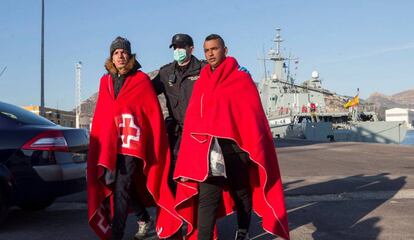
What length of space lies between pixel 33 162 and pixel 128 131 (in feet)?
4.69

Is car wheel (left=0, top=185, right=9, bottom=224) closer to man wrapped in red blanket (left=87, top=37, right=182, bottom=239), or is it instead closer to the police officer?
man wrapped in red blanket (left=87, top=37, right=182, bottom=239)

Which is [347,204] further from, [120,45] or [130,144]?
[120,45]

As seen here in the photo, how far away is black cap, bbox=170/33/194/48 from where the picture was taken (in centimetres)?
457

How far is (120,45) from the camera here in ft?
14.5

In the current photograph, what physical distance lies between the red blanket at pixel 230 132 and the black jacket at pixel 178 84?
1.85 feet

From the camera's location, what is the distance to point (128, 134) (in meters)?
4.33

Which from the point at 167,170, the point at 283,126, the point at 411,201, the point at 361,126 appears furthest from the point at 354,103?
the point at 167,170

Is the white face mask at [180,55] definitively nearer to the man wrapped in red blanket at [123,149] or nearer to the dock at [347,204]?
the man wrapped in red blanket at [123,149]

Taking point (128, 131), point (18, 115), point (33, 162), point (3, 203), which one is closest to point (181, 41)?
point (128, 131)

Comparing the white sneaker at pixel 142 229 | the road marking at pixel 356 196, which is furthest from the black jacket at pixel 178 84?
the road marking at pixel 356 196

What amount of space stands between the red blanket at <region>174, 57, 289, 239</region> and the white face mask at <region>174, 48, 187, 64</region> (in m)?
0.59

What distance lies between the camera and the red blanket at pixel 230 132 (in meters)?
3.76

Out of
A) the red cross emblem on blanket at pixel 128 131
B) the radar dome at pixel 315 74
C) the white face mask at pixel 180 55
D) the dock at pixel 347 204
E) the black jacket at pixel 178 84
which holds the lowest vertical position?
the dock at pixel 347 204

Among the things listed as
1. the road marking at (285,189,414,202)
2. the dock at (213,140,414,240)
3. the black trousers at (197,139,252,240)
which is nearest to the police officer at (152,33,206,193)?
the black trousers at (197,139,252,240)
